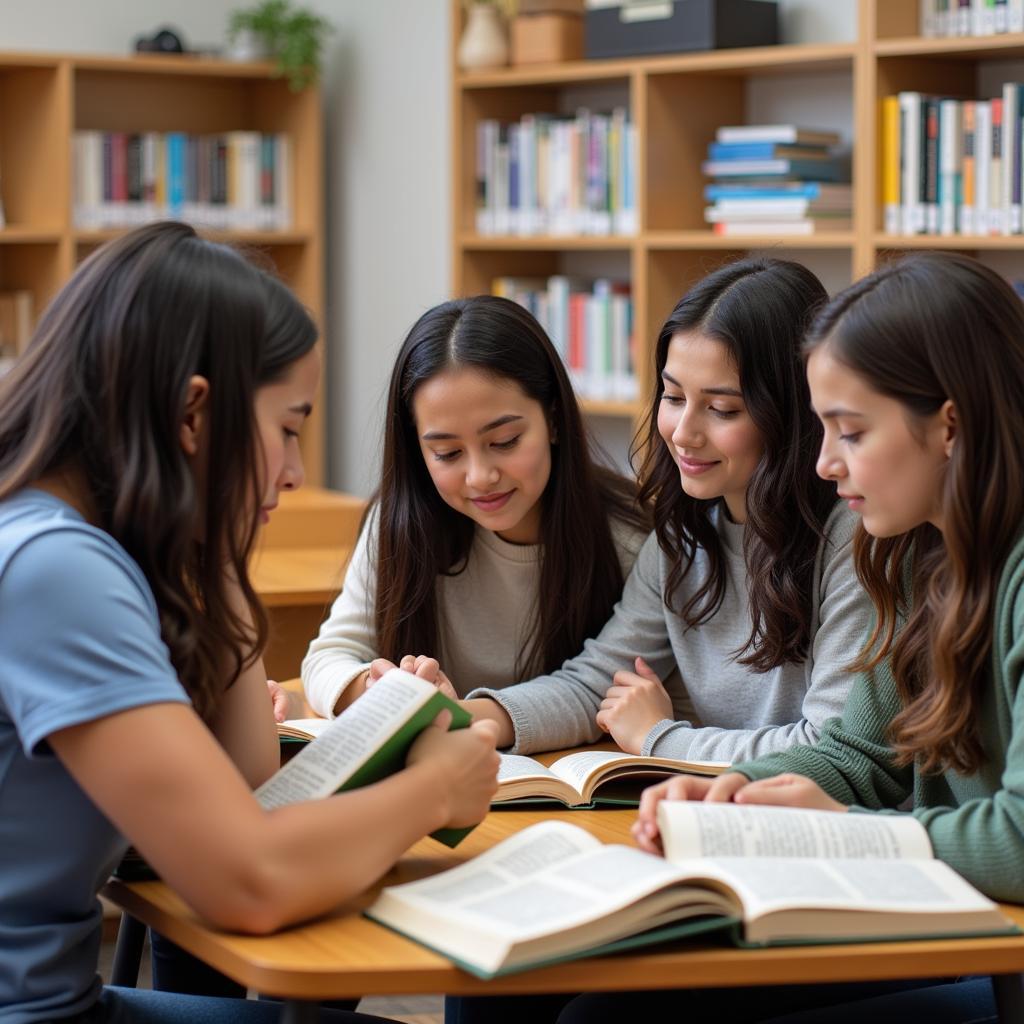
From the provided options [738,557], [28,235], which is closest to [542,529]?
[738,557]

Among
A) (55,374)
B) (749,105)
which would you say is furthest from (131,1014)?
(749,105)

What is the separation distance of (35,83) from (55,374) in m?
3.54

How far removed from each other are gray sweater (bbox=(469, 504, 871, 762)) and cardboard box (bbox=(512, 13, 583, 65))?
2.36m

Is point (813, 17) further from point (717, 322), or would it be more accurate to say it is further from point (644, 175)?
point (717, 322)

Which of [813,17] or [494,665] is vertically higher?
[813,17]

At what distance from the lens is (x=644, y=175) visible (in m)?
3.86

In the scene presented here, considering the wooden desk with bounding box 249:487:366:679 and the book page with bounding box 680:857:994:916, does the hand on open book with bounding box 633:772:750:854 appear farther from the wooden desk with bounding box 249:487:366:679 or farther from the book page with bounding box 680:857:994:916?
the wooden desk with bounding box 249:487:366:679

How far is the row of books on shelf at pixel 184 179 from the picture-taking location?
15.1 feet

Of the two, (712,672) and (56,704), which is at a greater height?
(56,704)

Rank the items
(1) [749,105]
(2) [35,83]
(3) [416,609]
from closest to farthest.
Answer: (3) [416,609] → (1) [749,105] → (2) [35,83]

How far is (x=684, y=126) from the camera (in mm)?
3906

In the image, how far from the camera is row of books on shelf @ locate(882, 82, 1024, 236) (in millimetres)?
3232

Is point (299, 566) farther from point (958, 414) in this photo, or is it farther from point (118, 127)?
point (958, 414)

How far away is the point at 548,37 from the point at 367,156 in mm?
1027
